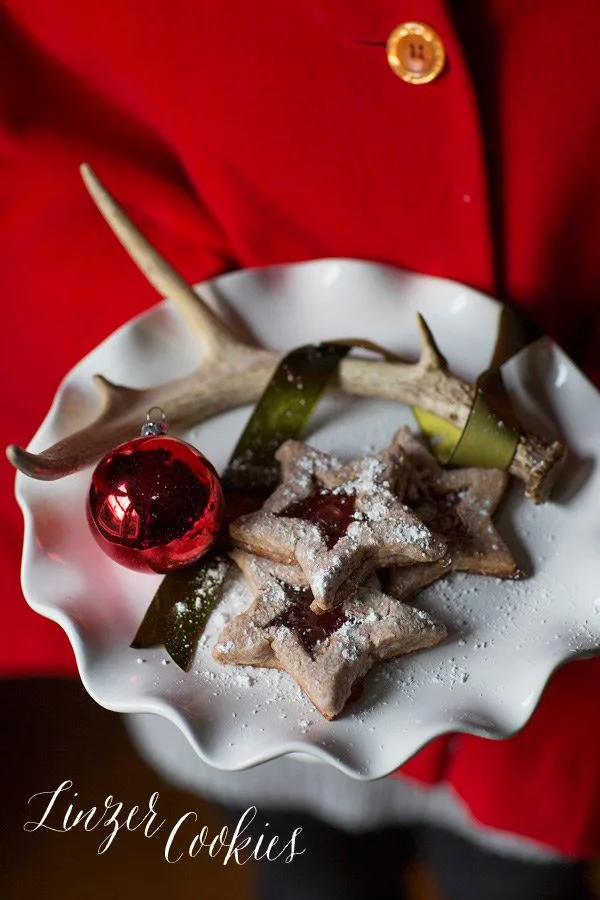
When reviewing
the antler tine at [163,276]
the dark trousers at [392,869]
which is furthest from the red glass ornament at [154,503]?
the dark trousers at [392,869]

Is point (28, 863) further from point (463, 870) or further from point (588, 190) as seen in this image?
point (588, 190)

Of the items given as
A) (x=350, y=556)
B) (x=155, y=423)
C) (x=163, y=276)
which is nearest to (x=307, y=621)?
(x=350, y=556)

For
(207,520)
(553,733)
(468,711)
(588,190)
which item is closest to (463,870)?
(553,733)

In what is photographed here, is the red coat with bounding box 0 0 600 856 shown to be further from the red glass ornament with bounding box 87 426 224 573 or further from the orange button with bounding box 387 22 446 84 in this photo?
the red glass ornament with bounding box 87 426 224 573

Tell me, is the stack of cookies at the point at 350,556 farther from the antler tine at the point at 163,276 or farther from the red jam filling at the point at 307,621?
the antler tine at the point at 163,276

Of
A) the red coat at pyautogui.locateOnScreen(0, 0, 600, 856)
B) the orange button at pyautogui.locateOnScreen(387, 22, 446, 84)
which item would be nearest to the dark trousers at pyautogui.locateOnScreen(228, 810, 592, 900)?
the red coat at pyautogui.locateOnScreen(0, 0, 600, 856)
